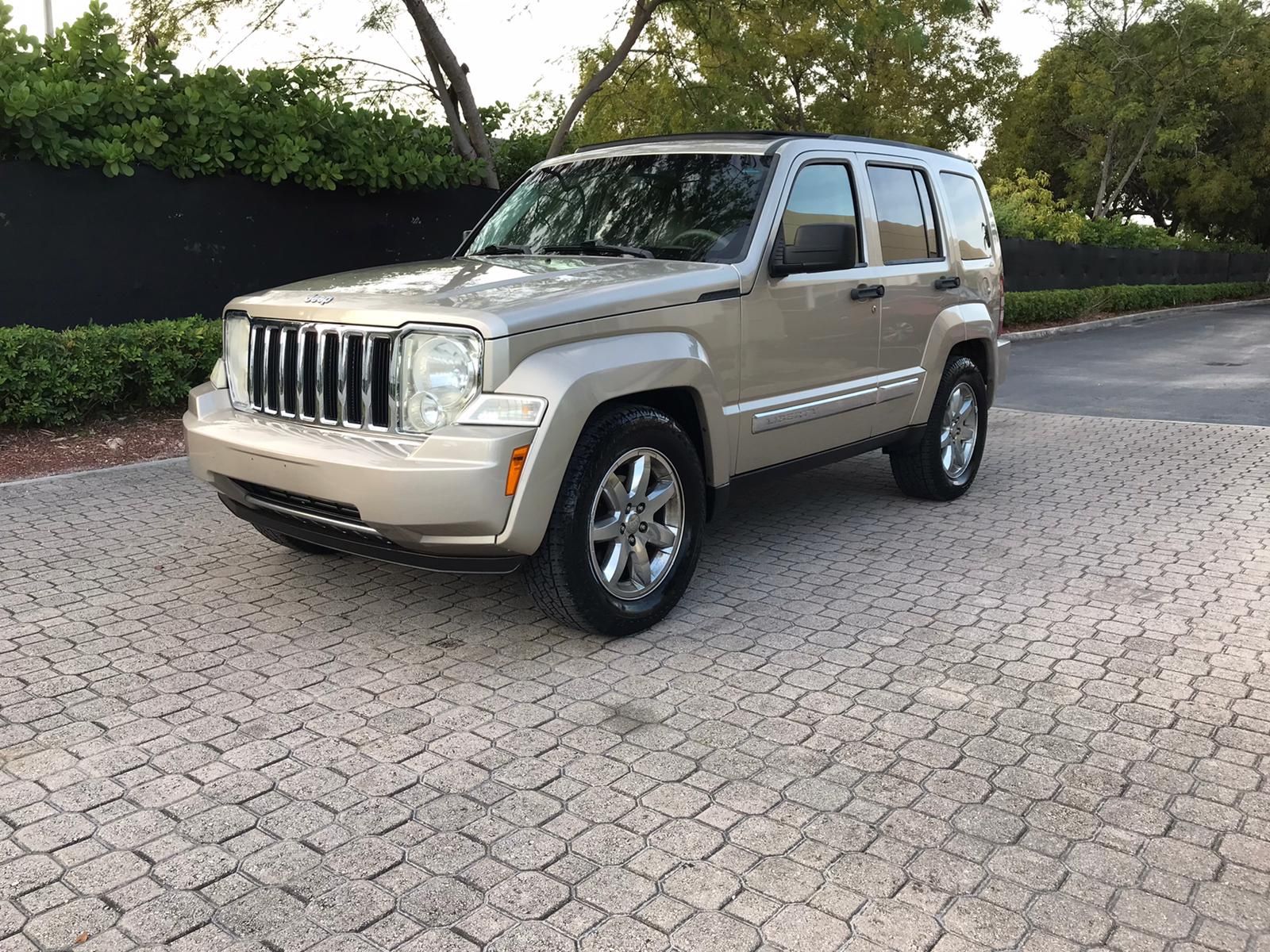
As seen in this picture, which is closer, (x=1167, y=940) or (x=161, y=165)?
(x=1167, y=940)

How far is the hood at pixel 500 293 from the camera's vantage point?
4.27m

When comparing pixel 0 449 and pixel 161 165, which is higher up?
pixel 161 165

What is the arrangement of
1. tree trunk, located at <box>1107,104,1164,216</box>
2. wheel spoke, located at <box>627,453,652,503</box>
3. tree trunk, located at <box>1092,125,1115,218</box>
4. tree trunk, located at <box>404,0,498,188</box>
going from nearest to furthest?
wheel spoke, located at <box>627,453,652,503</box>
tree trunk, located at <box>404,0,498,188</box>
tree trunk, located at <box>1107,104,1164,216</box>
tree trunk, located at <box>1092,125,1115,218</box>

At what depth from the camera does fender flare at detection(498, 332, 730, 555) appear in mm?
4203

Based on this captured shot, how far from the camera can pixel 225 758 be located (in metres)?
3.71

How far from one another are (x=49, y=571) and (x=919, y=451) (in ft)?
16.6

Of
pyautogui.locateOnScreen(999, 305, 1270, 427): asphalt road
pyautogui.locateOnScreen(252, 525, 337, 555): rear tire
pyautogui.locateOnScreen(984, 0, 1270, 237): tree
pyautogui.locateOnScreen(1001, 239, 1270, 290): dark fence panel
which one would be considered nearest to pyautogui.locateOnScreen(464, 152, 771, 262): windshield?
pyautogui.locateOnScreen(252, 525, 337, 555): rear tire

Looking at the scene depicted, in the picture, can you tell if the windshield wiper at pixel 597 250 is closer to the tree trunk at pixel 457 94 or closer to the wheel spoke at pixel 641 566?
the wheel spoke at pixel 641 566

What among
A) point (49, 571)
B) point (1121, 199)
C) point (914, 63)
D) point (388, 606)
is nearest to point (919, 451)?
point (388, 606)

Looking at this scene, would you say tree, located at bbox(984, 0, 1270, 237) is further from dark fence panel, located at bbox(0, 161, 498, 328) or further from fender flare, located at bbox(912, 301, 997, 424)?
fender flare, located at bbox(912, 301, 997, 424)

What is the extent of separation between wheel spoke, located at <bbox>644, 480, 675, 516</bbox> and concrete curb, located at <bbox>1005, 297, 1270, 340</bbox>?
12.4 meters

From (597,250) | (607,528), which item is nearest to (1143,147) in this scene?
(597,250)

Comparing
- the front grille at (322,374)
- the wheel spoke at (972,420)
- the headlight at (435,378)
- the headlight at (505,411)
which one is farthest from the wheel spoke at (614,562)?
the wheel spoke at (972,420)

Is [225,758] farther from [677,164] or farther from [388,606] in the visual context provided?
[677,164]
